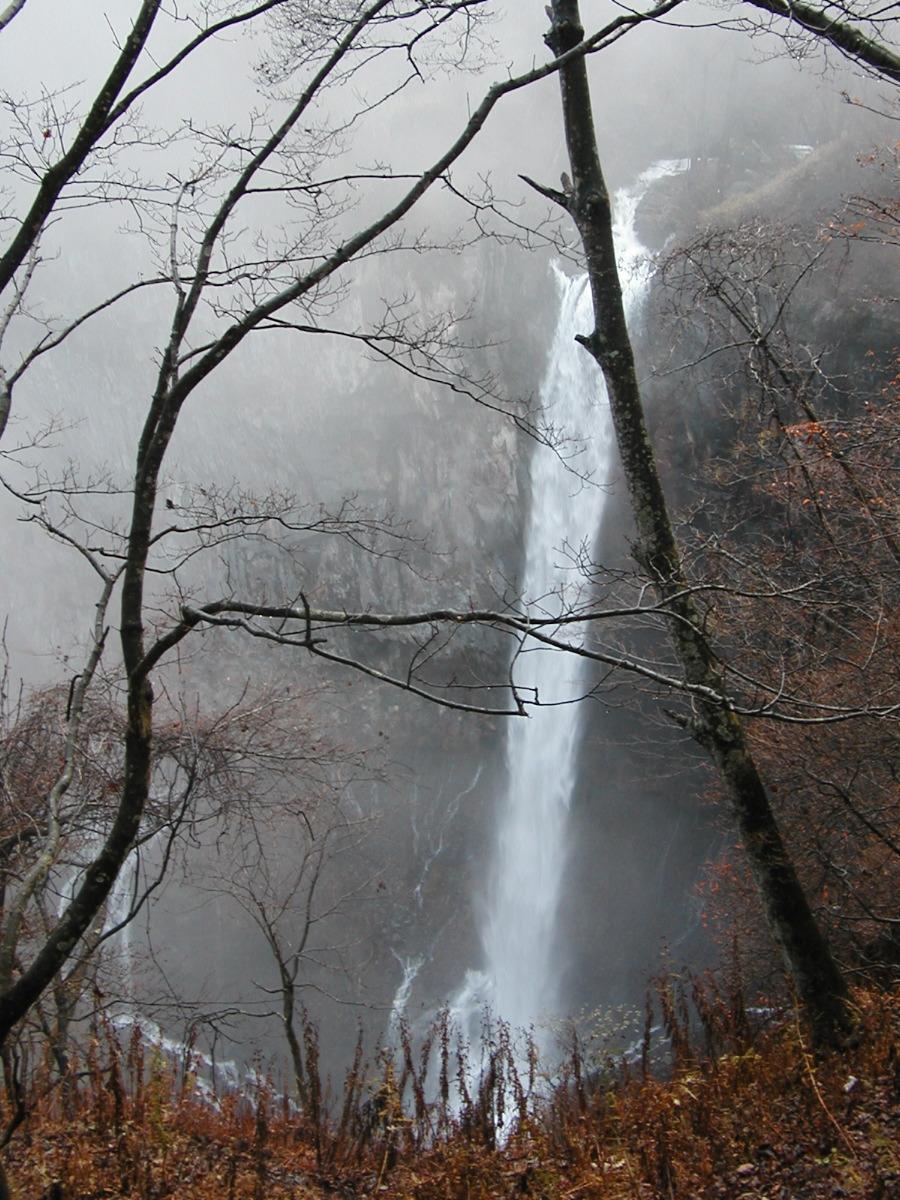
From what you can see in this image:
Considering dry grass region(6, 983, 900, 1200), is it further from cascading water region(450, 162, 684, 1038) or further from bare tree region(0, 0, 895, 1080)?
cascading water region(450, 162, 684, 1038)

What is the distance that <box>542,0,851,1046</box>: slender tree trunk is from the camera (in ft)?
13.8

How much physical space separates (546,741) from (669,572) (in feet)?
50.6

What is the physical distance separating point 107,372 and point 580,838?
22.4 m

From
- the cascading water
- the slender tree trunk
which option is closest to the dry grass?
the slender tree trunk

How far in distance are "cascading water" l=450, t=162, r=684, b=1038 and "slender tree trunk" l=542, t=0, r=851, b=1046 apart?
35.4ft

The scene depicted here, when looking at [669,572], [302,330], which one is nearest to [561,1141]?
[669,572]

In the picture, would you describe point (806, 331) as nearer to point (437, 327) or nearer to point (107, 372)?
point (437, 327)

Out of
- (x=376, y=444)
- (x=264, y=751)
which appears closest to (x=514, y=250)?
(x=376, y=444)

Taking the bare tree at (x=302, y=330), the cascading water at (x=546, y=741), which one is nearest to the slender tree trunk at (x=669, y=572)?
the bare tree at (x=302, y=330)

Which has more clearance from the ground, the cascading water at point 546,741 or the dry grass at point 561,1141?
the cascading water at point 546,741

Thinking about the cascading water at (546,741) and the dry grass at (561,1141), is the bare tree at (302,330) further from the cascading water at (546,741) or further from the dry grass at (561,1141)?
the cascading water at (546,741)

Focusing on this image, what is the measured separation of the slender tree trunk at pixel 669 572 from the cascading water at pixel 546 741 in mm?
10791

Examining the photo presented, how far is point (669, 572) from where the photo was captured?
13.7ft

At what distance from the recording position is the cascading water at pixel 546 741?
1642 centimetres
